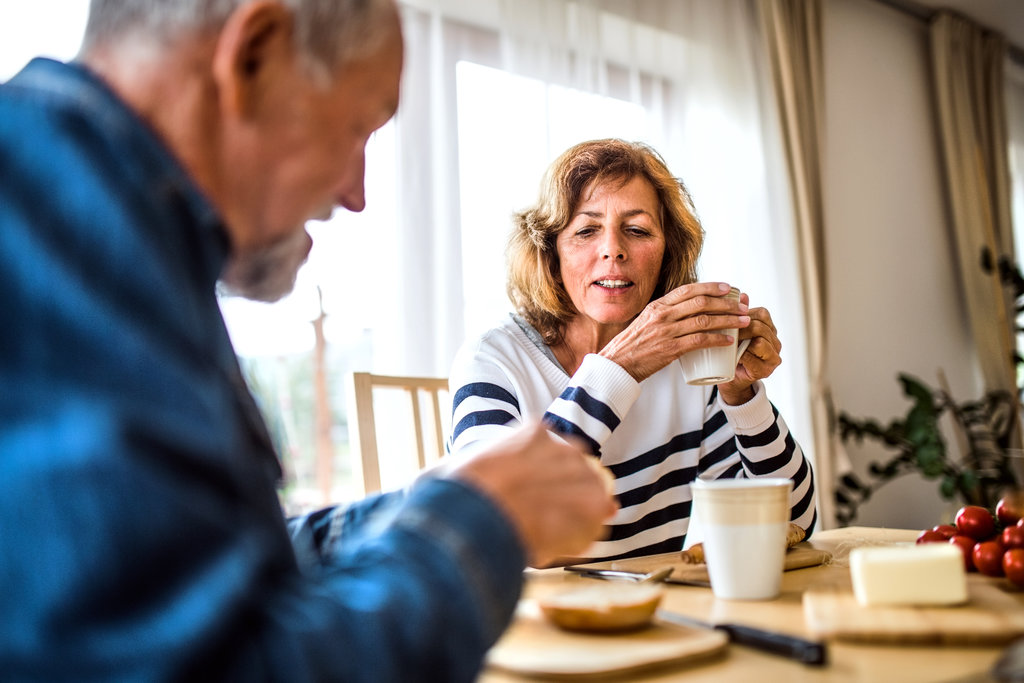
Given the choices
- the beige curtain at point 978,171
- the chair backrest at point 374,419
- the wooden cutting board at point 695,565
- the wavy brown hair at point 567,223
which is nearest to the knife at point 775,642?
the wooden cutting board at point 695,565

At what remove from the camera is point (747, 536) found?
0.79 metres

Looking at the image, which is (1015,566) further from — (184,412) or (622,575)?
(184,412)

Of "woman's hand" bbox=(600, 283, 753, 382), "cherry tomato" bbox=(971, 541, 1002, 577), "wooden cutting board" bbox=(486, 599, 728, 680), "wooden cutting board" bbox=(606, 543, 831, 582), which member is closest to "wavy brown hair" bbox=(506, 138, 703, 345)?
"woman's hand" bbox=(600, 283, 753, 382)

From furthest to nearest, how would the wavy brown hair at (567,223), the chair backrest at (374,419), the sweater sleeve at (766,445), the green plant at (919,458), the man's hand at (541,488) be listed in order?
the green plant at (919,458), the wavy brown hair at (567,223), the chair backrest at (374,419), the sweater sleeve at (766,445), the man's hand at (541,488)

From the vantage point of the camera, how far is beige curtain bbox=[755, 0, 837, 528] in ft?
11.7

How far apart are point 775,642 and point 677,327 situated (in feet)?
2.38

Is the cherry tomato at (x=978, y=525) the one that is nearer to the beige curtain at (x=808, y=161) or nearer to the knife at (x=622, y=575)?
the knife at (x=622, y=575)

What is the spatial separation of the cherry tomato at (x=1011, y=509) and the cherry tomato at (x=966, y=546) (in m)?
0.05

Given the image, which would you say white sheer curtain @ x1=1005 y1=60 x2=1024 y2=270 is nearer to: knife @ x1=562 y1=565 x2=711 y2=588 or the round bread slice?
knife @ x1=562 y1=565 x2=711 y2=588

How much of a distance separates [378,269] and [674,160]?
1.43 metres

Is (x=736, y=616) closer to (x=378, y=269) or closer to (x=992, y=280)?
(x=378, y=269)

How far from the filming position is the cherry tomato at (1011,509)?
94 cm

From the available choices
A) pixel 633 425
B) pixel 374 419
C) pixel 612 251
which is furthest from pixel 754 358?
pixel 374 419

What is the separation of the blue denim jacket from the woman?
0.74 meters
